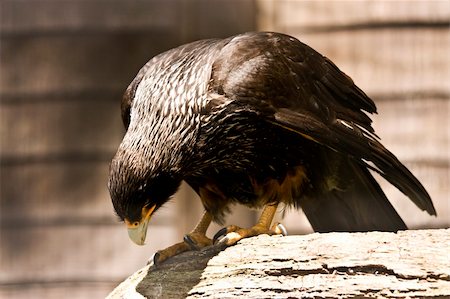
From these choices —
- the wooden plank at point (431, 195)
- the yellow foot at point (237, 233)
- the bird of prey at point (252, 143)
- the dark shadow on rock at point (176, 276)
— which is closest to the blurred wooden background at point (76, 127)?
the wooden plank at point (431, 195)

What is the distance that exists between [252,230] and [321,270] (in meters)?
0.49

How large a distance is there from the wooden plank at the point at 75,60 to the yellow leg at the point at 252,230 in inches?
58.6

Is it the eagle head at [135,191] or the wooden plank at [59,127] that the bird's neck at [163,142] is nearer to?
the eagle head at [135,191]

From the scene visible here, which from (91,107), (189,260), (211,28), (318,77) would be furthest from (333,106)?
(91,107)

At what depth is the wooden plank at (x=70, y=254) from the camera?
198 inches

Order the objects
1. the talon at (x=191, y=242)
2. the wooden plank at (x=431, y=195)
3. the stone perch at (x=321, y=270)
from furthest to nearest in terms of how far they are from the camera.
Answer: the wooden plank at (x=431, y=195) → the talon at (x=191, y=242) → the stone perch at (x=321, y=270)

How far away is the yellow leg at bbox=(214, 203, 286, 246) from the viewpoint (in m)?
3.46

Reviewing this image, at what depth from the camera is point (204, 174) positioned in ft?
12.0

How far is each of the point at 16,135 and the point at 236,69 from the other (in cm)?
185

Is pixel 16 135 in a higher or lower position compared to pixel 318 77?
lower

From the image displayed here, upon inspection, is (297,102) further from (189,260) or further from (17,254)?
(17,254)

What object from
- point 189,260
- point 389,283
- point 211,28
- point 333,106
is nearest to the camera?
point 389,283

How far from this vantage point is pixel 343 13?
4.75m

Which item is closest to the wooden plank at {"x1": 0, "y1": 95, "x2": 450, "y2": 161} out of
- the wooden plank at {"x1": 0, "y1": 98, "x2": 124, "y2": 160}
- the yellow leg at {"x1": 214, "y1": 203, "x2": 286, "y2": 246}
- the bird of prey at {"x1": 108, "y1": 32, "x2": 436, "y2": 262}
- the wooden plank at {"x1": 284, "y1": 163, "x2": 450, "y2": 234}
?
the wooden plank at {"x1": 0, "y1": 98, "x2": 124, "y2": 160}
